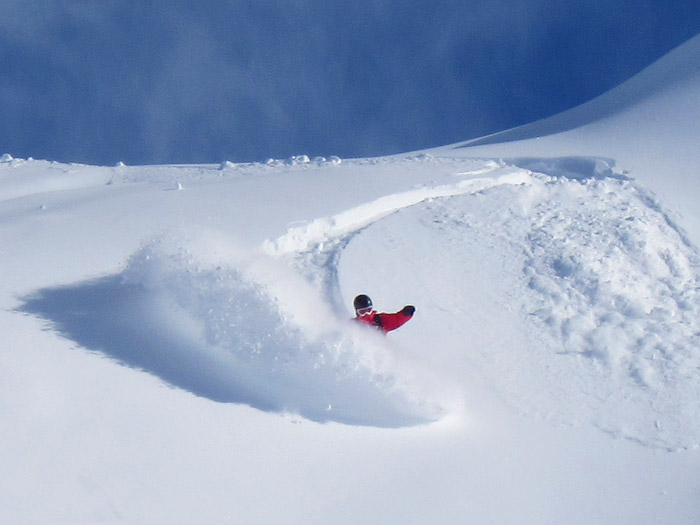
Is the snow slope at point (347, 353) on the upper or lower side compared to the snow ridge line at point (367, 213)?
lower

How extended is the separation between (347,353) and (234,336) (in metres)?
0.81

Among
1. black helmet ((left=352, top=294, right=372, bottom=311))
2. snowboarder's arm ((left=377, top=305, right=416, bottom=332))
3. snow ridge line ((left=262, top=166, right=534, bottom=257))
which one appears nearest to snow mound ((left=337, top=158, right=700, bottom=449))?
snow ridge line ((left=262, top=166, right=534, bottom=257))

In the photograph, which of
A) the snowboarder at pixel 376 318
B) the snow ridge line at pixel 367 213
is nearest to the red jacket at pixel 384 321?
the snowboarder at pixel 376 318

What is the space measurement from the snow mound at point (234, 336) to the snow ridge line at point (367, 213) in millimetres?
746

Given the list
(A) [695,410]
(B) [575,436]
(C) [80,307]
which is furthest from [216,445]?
(A) [695,410]

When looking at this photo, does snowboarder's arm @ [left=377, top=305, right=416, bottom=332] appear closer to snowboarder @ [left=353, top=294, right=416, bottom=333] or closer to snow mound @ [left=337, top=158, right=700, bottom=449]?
snowboarder @ [left=353, top=294, right=416, bottom=333]

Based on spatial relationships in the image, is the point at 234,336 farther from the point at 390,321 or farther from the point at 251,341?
the point at 390,321

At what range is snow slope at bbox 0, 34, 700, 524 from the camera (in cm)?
461

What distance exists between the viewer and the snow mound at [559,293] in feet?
18.6

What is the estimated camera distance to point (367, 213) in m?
7.92

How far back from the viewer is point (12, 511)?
4.14 m

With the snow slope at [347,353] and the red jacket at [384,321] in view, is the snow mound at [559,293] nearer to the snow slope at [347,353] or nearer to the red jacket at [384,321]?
the snow slope at [347,353]

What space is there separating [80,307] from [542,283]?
3695mm

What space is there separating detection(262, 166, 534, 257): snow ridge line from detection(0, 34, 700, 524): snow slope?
2cm
